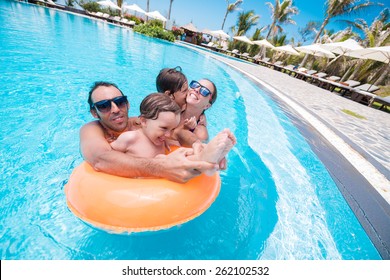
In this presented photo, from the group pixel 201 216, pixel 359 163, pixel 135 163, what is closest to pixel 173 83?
pixel 135 163

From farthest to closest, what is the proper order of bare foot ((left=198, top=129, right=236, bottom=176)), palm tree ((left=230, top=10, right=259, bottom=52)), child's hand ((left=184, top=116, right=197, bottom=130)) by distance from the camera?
1. palm tree ((left=230, top=10, right=259, bottom=52))
2. child's hand ((left=184, top=116, right=197, bottom=130))
3. bare foot ((left=198, top=129, right=236, bottom=176))

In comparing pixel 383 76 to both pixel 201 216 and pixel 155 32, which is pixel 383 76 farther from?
pixel 155 32

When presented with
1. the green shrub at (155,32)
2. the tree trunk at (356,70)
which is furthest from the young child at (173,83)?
the green shrub at (155,32)

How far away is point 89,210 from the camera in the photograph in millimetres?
1656

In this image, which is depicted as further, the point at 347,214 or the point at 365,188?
the point at 365,188

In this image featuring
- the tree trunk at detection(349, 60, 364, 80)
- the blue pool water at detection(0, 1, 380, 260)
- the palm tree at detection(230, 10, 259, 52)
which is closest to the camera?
the blue pool water at detection(0, 1, 380, 260)

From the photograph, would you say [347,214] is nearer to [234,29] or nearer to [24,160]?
[24,160]

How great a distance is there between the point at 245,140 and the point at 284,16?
30.7m

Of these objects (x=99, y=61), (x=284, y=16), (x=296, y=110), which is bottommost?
(x=99, y=61)

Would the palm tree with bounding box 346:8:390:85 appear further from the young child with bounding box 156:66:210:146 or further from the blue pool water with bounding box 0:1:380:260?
the young child with bounding box 156:66:210:146

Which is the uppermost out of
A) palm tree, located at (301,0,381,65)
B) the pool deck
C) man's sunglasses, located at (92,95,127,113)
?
palm tree, located at (301,0,381,65)

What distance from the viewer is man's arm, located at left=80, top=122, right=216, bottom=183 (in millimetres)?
1631

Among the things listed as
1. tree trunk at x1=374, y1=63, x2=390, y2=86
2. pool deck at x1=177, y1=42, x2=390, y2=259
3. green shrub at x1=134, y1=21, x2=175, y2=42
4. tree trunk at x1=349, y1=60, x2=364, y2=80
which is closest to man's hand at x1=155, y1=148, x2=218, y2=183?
pool deck at x1=177, y1=42, x2=390, y2=259
